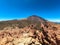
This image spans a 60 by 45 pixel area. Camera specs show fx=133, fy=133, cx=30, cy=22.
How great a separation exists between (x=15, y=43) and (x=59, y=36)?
15.0 m

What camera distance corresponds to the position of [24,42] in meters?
17.3

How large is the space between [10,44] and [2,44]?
4.01 feet

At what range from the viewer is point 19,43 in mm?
17234

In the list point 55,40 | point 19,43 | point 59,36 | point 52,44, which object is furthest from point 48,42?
point 19,43

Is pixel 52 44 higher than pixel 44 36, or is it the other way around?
pixel 44 36

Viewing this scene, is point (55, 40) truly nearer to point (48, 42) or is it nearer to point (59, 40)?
point (59, 40)

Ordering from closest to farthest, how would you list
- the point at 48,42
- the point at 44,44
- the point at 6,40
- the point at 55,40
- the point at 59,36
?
the point at 6,40, the point at 44,44, the point at 48,42, the point at 55,40, the point at 59,36

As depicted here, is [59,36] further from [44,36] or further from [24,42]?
[24,42]

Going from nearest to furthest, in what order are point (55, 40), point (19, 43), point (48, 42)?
point (19, 43) < point (48, 42) < point (55, 40)

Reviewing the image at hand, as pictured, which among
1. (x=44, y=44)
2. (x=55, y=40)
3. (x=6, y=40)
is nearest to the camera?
(x=6, y=40)

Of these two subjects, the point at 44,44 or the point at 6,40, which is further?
the point at 44,44

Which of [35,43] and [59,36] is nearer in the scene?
[35,43]

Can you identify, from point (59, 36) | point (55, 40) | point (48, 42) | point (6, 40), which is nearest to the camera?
point (6, 40)

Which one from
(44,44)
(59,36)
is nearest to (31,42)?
(44,44)
